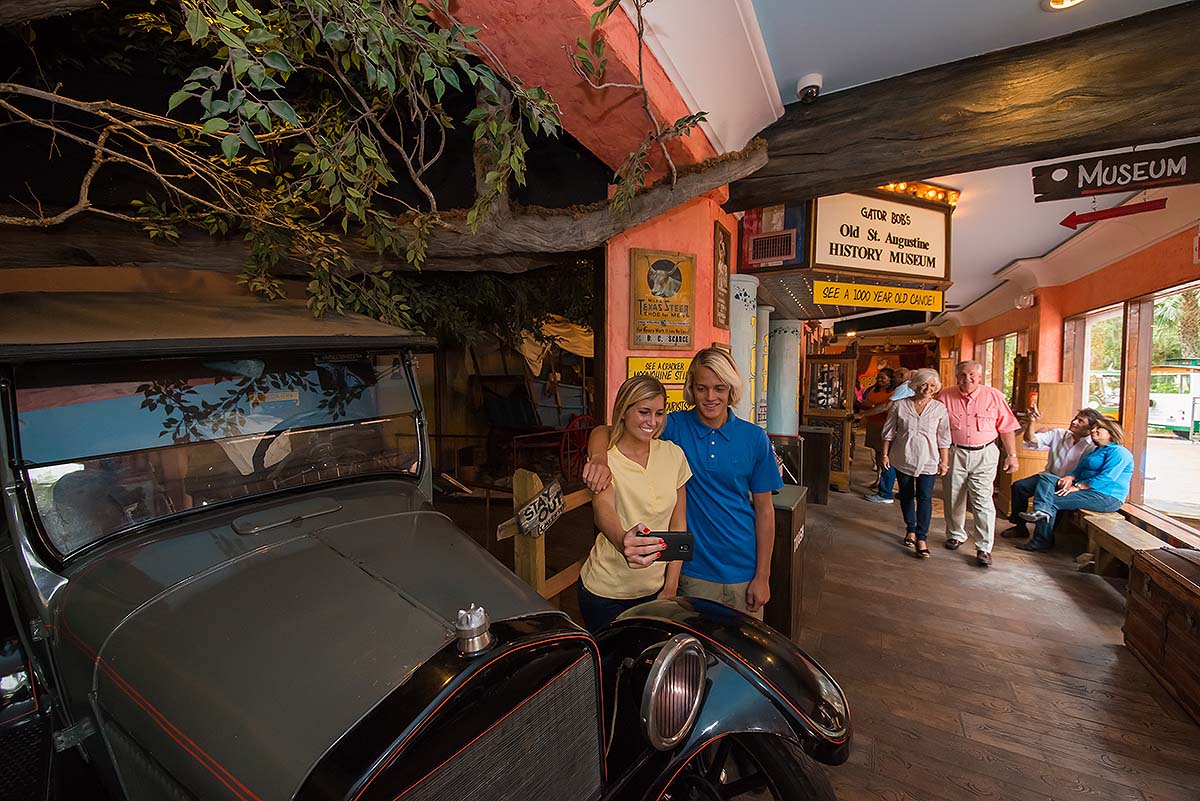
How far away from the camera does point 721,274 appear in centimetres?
404

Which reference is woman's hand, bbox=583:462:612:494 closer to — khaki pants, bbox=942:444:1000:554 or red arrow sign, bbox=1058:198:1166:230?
red arrow sign, bbox=1058:198:1166:230

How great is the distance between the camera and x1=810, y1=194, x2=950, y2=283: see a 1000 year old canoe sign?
14.2 feet

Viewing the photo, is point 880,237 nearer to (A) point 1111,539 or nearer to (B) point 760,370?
(B) point 760,370

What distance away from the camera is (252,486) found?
5.91ft

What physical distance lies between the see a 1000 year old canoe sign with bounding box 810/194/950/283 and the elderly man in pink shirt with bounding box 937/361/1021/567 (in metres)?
1.15

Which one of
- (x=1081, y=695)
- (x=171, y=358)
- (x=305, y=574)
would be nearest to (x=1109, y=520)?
(x=1081, y=695)

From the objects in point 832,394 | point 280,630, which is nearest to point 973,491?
point 832,394

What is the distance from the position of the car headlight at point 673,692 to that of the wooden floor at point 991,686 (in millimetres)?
1316

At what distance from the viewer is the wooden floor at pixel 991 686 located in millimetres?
2227

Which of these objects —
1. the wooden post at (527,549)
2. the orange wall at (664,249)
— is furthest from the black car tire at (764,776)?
the orange wall at (664,249)

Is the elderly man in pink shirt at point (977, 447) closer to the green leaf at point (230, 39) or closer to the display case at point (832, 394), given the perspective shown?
the display case at point (832, 394)

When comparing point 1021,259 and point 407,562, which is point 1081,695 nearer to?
point 407,562

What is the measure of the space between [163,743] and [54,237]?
274cm

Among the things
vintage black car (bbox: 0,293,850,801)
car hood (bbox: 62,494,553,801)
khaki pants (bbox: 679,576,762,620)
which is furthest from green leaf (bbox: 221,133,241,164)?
khaki pants (bbox: 679,576,762,620)
